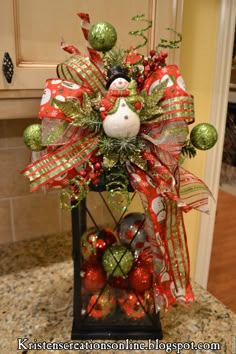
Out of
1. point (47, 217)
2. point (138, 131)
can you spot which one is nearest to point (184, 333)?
point (138, 131)

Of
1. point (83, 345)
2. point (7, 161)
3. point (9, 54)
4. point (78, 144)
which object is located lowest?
point (83, 345)

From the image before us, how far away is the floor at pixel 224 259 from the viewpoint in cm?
196

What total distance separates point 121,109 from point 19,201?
66 centimetres

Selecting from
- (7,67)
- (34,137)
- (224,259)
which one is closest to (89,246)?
(34,137)

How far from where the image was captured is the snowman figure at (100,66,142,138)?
512 millimetres

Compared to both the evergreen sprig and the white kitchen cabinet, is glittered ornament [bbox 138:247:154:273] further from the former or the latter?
the white kitchen cabinet

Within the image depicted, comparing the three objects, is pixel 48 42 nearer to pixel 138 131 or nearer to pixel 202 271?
pixel 138 131

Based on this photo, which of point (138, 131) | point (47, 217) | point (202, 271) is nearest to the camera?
point (138, 131)

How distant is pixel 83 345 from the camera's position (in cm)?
67

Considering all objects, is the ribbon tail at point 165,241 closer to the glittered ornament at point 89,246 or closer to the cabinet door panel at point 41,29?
the glittered ornament at point 89,246

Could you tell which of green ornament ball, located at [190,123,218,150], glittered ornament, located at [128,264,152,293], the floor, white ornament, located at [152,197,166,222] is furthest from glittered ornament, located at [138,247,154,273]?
the floor

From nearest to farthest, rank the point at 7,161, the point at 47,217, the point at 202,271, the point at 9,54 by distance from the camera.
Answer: the point at 9,54 < the point at 7,161 < the point at 47,217 < the point at 202,271

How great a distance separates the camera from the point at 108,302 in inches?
27.0

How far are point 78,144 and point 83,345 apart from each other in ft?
1.37
